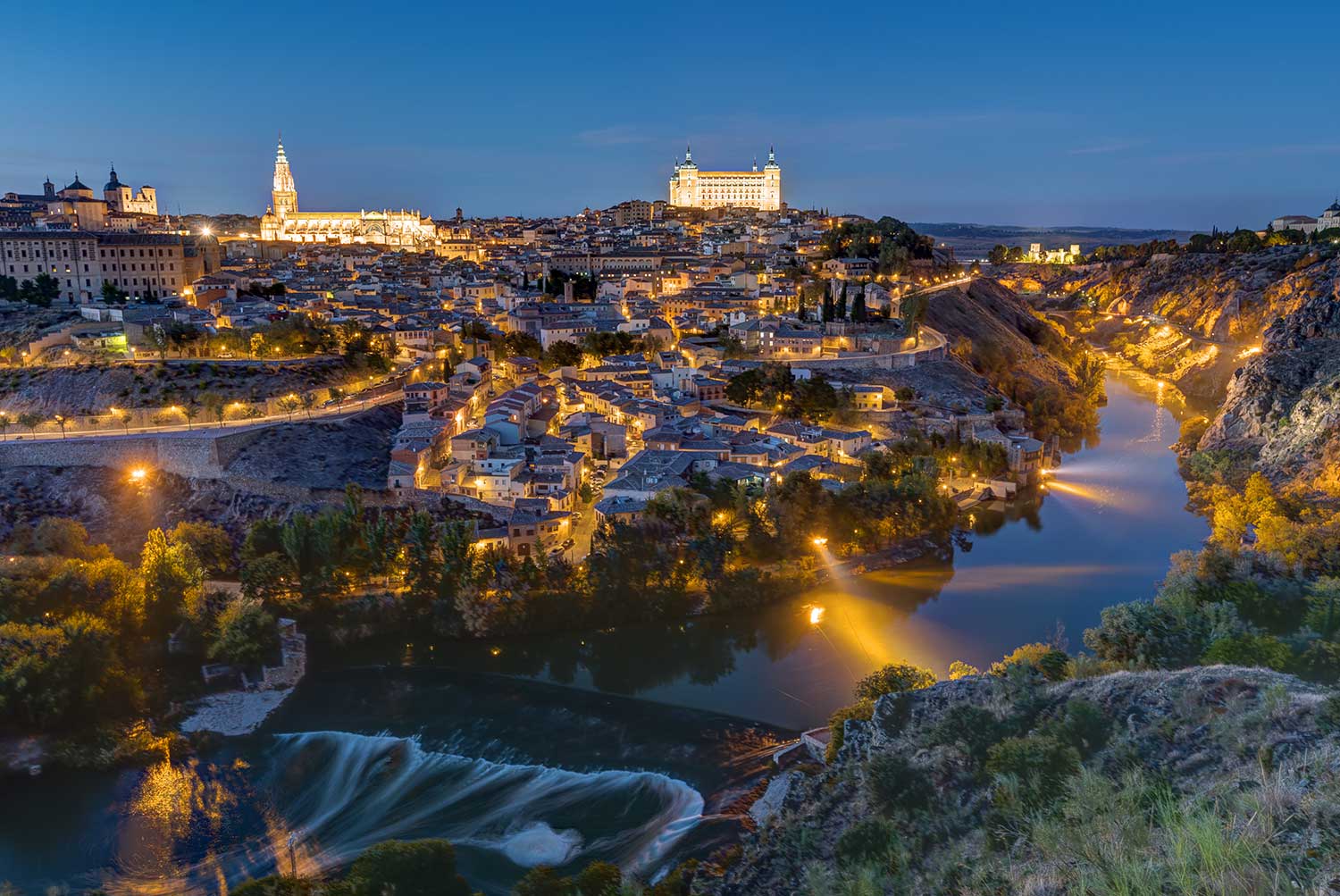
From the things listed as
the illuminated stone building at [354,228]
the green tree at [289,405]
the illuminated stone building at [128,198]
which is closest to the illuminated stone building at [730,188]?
the illuminated stone building at [354,228]

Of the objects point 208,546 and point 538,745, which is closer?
point 538,745

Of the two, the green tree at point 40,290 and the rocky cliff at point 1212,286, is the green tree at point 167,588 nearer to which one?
the green tree at point 40,290

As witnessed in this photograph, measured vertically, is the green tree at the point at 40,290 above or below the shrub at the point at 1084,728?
above

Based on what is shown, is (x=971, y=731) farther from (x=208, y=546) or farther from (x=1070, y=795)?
(x=208, y=546)

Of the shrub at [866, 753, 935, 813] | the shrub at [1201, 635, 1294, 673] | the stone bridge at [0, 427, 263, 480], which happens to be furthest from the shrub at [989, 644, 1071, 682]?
the stone bridge at [0, 427, 263, 480]

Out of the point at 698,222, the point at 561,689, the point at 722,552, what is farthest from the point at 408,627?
the point at 698,222

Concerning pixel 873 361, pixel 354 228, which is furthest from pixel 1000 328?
pixel 354 228
